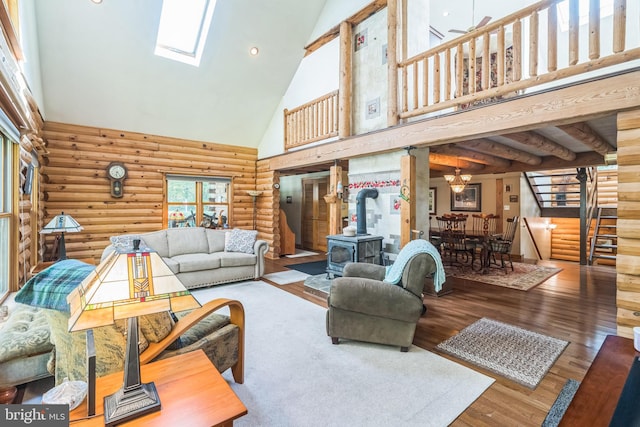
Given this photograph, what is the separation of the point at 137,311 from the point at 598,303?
5.29 meters

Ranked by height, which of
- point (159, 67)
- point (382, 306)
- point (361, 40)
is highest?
point (361, 40)

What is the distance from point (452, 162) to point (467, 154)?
3.61 feet

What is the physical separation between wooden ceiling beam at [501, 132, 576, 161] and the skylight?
204 inches

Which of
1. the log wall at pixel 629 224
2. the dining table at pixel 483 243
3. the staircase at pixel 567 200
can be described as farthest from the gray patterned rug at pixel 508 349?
the staircase at pixel 567 200

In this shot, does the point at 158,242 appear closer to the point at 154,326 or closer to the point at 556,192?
the point at 154,326

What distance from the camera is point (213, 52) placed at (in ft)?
18.1

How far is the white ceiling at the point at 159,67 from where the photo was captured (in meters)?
4.55

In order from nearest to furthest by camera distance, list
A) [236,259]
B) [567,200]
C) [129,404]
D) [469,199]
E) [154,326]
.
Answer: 1. [129,404]
2. [154,326]
3. [236,259]
4. [567,200]
5. [469,199]

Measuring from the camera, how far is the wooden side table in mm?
1136

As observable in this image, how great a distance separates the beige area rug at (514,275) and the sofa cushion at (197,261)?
12.6 ft

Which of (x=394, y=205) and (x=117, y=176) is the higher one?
(x=117, y=176)

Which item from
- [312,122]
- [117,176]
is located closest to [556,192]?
[312,122]

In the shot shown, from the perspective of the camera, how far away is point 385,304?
8.70 feet

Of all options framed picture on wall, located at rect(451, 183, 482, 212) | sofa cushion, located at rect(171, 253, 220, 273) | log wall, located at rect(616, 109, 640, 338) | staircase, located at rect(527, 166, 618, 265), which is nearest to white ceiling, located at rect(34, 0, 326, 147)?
sofa cushion, located at rect(171, 253, 220, 273)
